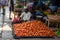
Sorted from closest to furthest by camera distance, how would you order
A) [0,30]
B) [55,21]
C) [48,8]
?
1. [0,30]
2. [55,21]
3. [48,8]

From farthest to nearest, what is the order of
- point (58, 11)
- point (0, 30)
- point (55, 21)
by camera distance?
1. point (58, 11)
2. point (55, 21)
3. point (0, 30)

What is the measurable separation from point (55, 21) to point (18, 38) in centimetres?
301

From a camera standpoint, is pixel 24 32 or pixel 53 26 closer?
pixel 24 32

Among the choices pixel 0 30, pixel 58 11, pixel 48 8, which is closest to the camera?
pixel 0 30

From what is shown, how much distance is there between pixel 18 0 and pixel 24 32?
869cm

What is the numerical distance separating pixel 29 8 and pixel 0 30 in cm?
405

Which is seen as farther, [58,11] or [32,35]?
[58,11]

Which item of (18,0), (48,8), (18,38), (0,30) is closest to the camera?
(18,38)

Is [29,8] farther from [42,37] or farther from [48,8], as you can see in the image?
[42,37]

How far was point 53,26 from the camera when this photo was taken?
12.8m

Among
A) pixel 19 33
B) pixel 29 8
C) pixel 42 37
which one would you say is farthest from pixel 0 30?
pixel 29 8

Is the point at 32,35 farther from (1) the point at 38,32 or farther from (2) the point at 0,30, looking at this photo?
(2) the point at 0,30

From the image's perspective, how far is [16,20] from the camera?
43.2 feet

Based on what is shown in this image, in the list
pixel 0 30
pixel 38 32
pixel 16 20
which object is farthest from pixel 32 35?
pixel 16 20
